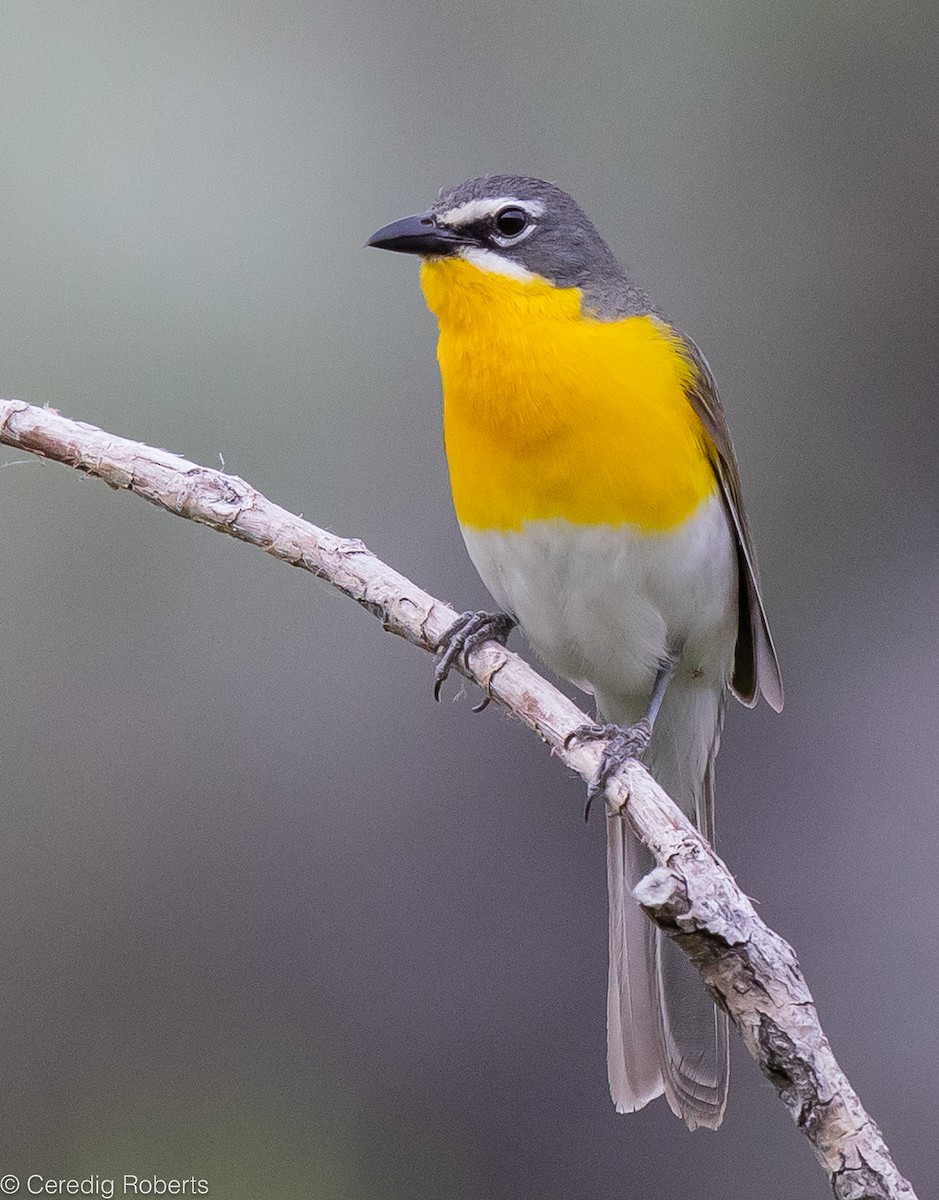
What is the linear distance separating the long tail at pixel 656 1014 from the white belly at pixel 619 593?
1.51 ft

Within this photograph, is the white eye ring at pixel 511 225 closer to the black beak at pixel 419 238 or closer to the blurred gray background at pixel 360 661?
the black beak at pixel 419 238

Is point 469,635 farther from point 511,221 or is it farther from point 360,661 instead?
point 360,661

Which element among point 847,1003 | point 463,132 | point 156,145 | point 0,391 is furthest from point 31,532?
point 847,1003

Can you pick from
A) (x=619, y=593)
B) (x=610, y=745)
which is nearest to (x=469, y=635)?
(x=619, y=593)

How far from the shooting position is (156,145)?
5496 millimetres

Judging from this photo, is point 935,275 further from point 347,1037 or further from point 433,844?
point 347,1037

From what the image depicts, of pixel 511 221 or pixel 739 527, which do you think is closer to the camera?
pixel 511 221

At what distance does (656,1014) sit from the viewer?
3.92 metres

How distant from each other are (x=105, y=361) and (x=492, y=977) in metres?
2.69

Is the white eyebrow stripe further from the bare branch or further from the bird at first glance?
the bare branch

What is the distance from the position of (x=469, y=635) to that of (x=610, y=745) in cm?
71

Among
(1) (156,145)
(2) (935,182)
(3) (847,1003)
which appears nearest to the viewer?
(3) (847,1003)

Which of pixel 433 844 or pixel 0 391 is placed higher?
pixel 0 391

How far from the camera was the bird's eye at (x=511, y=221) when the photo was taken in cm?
391
